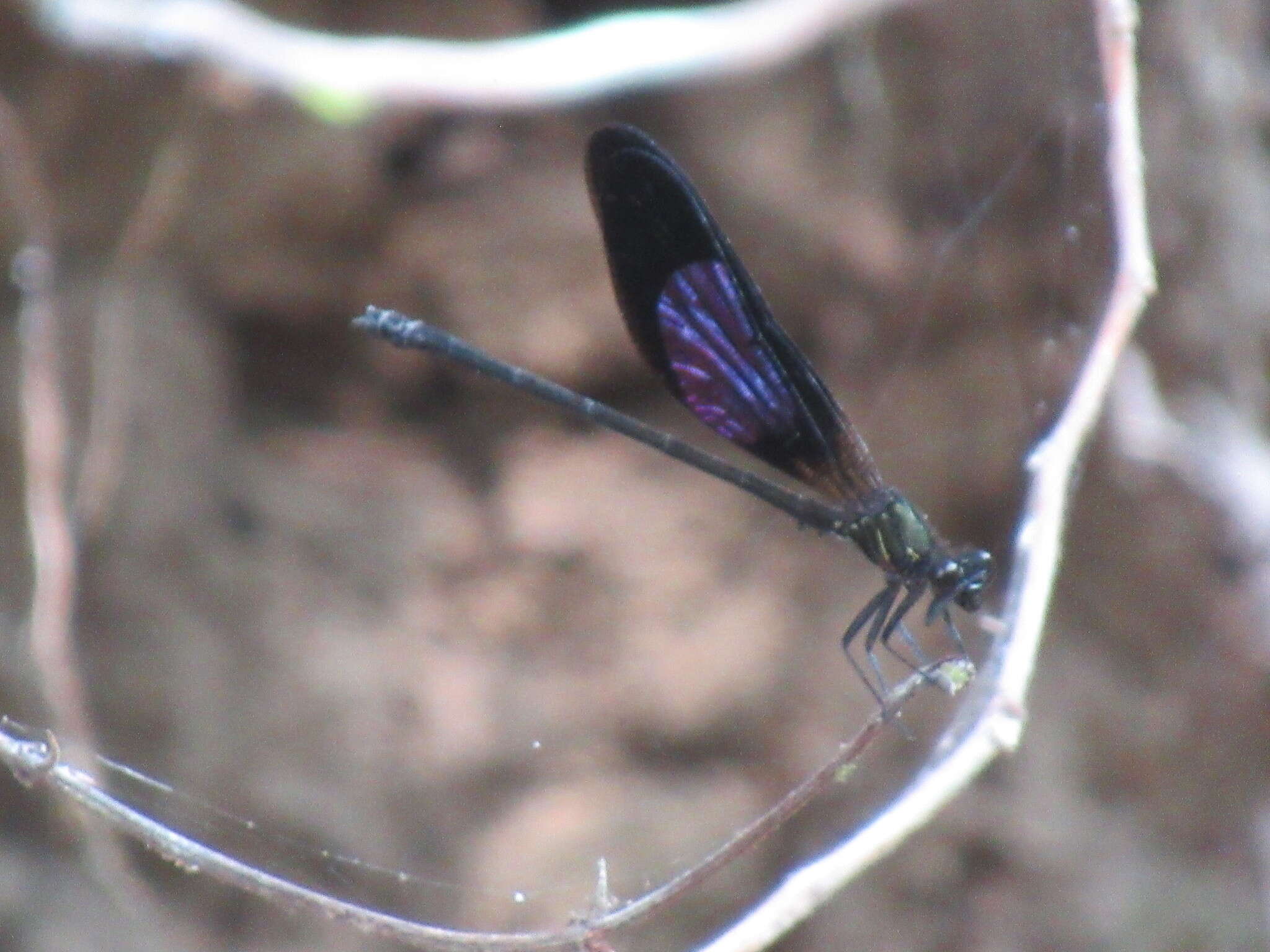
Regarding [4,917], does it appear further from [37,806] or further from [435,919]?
[435,919]

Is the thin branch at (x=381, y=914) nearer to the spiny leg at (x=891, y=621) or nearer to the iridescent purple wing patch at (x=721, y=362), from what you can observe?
the spiny leg at (x=891, y=621)

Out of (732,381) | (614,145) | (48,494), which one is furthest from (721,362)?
(48,494)

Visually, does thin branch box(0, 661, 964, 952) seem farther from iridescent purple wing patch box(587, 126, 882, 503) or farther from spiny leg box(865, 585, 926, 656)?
iridescent purple wing patch box(587, 126, 882, 503)

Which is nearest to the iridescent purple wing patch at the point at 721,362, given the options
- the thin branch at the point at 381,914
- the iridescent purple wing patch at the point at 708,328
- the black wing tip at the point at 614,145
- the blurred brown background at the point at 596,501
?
the iridescent purple wing patch at the point at 708,328

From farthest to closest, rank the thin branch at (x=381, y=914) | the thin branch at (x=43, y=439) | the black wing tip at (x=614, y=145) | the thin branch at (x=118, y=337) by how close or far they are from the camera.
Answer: the thin branch at (x=118, y=337), the thin branch at (x=43, y=439), the black wing tip at (x=614, y=145), the thin branch at (x=381, y=914)

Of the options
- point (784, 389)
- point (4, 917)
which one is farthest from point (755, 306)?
point (4, 917)
